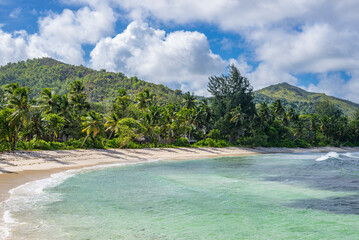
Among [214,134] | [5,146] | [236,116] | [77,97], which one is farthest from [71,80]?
[5,146]

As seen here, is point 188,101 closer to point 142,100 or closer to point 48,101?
point 142,100

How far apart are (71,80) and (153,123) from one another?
459ft

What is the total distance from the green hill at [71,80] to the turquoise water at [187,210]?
115409mm

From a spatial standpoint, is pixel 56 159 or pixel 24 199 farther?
pixel 56 159

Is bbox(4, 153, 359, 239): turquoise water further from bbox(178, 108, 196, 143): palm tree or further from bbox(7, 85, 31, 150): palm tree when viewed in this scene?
bbox(178, 108, 196, 143): palm tree

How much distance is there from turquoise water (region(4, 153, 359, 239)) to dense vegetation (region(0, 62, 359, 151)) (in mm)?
20729

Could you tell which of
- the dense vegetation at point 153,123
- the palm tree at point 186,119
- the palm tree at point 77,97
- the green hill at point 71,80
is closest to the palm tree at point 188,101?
the dense vegetation at point 153,123

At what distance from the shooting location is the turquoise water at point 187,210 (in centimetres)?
1095

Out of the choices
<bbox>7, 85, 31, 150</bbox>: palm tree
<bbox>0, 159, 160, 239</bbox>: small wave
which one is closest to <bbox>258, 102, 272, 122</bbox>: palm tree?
<bbox>7, 85, 31, 150</bbox>: palm tree

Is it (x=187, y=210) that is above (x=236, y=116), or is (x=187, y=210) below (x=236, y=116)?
below

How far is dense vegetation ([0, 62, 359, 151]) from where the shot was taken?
39.5 meters

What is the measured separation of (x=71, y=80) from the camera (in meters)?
178

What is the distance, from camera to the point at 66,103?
48.8m

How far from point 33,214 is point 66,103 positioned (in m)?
39.2
